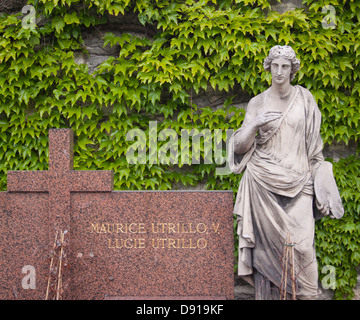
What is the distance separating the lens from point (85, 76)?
5484 mm

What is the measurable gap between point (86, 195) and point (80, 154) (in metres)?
1.36

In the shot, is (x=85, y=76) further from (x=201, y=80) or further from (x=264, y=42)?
(x=264, y=42)

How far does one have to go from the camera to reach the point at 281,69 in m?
3.80

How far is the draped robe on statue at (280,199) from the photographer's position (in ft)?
12.3

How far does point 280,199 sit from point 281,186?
0.47 feet

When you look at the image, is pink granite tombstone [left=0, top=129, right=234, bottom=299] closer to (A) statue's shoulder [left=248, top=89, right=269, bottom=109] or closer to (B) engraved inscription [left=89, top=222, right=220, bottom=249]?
(B) engraved inscription [left=89, top=222, right=220, bottom=249]

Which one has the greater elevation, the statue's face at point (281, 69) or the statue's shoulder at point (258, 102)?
the statue's face at point (281, 69)

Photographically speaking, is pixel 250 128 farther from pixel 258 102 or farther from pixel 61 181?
pixel 61 181

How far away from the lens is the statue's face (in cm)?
378

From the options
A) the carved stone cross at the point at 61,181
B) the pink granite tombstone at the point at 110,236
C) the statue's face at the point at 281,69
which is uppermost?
the statue's face at the point at 281,69

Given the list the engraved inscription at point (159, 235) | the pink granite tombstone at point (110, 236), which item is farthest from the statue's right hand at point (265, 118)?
the engraved inscription at point (159, 235)

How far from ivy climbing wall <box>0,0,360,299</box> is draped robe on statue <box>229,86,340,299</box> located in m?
1.54

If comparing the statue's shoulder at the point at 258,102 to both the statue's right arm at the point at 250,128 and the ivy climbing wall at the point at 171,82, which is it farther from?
the ivy climbing wall at the point at 171,82

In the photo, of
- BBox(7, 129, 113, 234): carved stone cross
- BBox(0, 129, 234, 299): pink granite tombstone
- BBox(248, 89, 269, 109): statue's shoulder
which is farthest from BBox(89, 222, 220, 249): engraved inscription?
BBox(248, 89, 269, 109): statue's shoulder
